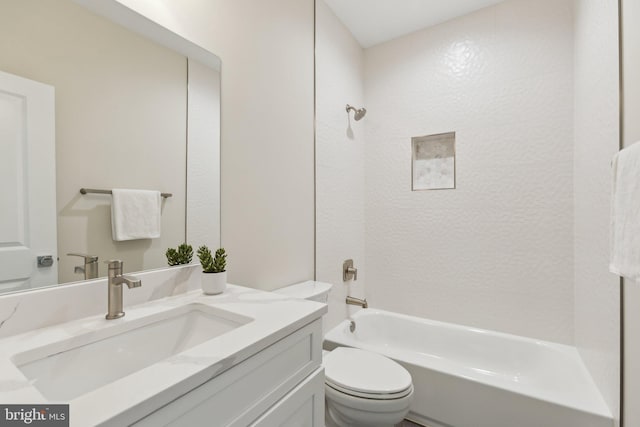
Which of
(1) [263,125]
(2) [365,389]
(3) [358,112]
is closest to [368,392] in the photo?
(2) [365,389]

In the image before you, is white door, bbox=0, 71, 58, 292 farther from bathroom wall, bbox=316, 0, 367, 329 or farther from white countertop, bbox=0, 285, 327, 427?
bathroom wall, bbox=316, 0, 367, 329

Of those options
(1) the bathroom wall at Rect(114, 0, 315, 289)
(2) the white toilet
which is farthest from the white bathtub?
(1) the bathroom wall at Rect(114, 0, 315, 289)

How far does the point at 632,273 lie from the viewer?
0.80 m

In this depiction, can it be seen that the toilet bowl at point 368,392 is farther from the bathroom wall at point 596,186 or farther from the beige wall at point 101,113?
the beige wall at point 101,113

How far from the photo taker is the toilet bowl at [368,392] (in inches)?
50.2

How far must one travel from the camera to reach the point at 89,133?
0.86 meters

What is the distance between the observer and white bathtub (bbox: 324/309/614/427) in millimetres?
1345

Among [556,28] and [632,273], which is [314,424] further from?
[556,28]

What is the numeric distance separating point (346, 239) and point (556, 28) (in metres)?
1.95

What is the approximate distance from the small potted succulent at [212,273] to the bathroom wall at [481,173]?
1.66 m

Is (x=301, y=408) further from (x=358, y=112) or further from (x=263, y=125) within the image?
(x=358, y=112)

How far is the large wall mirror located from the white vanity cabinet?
1.85 feet

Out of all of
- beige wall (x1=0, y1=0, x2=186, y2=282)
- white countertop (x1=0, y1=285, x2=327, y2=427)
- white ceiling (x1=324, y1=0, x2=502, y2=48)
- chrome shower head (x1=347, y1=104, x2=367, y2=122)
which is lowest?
white countertop (x1=0, y1=285, x2=327, y2=427)

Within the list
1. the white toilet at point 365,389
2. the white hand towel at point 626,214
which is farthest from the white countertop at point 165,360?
the white hand towel at point 626,214
